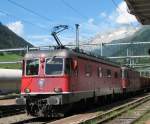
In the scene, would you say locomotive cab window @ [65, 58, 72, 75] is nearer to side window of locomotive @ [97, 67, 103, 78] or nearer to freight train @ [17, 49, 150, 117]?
freight train @ [17, 49, 150, 117]

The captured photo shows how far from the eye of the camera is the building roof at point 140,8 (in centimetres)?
1881

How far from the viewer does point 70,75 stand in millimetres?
20719

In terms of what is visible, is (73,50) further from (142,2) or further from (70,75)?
(142,2)

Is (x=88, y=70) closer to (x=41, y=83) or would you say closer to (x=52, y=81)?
(x=52, y=81)

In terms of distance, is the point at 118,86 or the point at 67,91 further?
the point at 118,86

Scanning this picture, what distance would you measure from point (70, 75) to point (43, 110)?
1.96 m

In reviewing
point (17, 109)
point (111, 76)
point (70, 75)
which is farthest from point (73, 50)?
point (111, 76)

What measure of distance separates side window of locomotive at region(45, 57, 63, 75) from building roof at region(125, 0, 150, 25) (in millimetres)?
3840

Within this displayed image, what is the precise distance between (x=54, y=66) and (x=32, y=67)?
1.11m

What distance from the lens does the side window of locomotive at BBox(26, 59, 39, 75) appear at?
2102 cm

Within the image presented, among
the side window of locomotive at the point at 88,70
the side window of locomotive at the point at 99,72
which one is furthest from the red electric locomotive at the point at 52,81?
the side window of locomotive at the point at 99,72

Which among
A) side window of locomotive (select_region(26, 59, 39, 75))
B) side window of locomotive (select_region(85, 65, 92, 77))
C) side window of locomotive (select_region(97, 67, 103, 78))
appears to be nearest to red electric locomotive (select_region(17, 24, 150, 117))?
side window of locomotive (select_region(26, 59, 39, 75))

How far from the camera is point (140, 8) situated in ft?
65.7

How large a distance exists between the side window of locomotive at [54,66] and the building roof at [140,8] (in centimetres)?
Answer: 384
